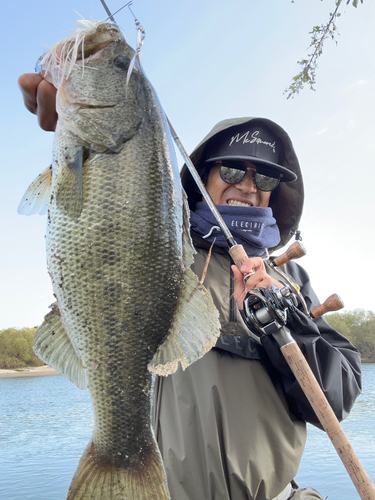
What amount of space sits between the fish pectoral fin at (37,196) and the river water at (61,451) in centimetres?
1161

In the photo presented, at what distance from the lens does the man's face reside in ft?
10.0

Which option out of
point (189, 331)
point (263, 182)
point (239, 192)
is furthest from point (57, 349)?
point (263, 182)

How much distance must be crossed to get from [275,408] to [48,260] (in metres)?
1.62

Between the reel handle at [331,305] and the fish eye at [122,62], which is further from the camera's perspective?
the reel handle at [331,305]

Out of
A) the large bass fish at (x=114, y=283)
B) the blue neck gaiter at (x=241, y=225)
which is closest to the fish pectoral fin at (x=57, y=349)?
the large bass fish at (x=114, y=283)

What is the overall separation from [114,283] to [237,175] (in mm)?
1772

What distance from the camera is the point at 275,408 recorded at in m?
2.38

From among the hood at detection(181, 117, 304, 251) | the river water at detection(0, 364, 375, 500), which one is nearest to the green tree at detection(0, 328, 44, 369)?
the river water at detection(0, 364, 375, 500)

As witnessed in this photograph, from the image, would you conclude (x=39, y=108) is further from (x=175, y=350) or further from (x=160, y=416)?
(x=160, y=416)

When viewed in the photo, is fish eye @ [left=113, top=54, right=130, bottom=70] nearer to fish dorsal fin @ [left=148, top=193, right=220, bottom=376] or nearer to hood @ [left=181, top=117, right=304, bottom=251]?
fish dorsal fin @ [left=148, top=193, right=220, bottom=376]

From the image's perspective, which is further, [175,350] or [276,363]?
[276,363]

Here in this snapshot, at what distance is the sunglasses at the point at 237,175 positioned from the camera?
305 cm

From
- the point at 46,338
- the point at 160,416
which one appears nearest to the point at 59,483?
the point at 160,416

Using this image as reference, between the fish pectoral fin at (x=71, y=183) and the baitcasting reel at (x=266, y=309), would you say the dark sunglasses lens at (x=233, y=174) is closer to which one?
the baitcasting reel at (x=266, y=309)
